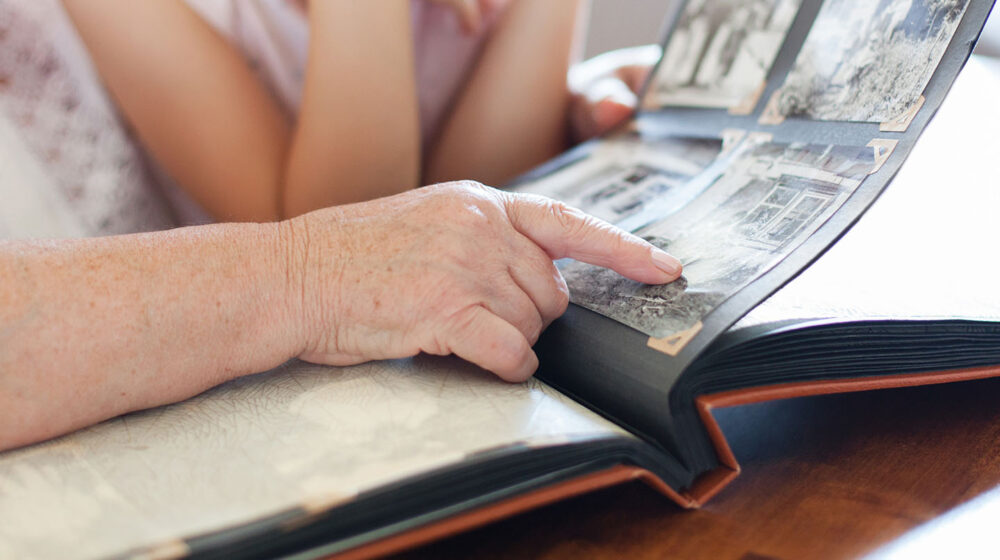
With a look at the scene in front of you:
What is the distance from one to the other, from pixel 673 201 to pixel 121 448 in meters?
0.57

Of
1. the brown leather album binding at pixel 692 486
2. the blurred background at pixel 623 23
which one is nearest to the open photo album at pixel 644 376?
the brown leather album binding at pixel 692 486

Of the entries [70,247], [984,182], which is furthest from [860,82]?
[70,247]

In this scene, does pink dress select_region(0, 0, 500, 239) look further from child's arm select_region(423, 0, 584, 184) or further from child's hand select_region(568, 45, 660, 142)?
child's hand select_region(568, 45, 660, 142)

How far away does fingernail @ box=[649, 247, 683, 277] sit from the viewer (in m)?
0.57

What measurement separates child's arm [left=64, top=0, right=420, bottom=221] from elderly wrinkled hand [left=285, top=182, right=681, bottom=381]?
373 millimetres

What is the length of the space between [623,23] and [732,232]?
5.91 ft

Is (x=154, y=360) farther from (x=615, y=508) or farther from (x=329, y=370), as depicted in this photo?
(x=615, y=508)

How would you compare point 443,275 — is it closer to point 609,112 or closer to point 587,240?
point 587,240
